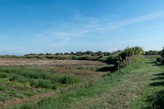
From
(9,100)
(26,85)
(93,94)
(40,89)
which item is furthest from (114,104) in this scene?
(26,85)

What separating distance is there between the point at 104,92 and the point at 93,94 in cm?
66

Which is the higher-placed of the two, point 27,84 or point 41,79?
point 41,79

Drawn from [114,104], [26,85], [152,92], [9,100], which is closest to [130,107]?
[114,104]

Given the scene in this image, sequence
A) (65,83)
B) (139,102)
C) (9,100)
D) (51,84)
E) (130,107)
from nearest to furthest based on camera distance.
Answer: (130,107), (139,102), (9,100), (51,84), (65,83)

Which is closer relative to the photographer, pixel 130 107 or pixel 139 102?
pixel 130 107

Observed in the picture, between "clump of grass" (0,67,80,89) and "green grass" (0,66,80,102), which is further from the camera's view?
"clump of grass" (0,67,80,89)

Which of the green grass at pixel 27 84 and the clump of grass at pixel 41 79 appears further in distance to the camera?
the clump of grass at pixel 41 79

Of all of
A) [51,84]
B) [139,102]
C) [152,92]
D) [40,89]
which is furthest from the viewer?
[51,84]

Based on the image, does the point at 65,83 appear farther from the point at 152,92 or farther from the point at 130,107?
the point at 130,107

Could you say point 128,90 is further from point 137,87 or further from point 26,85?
point 26,85

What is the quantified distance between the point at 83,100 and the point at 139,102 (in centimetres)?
196

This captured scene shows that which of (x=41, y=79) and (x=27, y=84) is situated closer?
(x=27, y=84)

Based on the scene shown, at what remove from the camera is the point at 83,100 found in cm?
1123

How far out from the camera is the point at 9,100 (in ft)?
44.0
